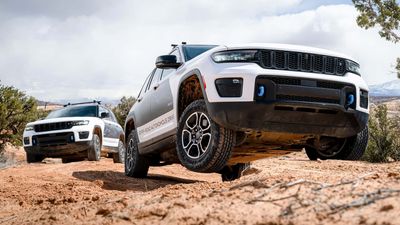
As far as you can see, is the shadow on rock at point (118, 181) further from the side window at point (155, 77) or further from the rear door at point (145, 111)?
the side window at point (155, 77)

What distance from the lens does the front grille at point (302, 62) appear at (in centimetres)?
522

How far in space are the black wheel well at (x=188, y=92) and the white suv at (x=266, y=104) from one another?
1 cm

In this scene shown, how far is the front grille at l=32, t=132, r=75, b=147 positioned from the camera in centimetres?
1236

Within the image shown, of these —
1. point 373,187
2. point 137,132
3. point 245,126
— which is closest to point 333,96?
point 245,126

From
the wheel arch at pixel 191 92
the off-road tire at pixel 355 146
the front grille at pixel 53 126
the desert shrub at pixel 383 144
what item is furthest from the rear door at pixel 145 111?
the desert shrub at pixel 383 144

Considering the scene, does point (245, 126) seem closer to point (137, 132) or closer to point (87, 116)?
point (137, 132)

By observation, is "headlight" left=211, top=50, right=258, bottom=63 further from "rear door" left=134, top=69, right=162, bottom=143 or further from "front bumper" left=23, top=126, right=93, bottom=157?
"front bumper" left=23, top=126, right=93, bottom=157

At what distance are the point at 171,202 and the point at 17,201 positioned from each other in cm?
349

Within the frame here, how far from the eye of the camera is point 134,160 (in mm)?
8602

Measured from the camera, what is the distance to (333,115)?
5.42 meters

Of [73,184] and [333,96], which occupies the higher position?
[333,96]

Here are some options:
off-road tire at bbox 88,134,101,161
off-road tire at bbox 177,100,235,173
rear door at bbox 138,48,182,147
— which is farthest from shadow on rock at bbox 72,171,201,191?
off-road tire at bbox 88,134,101,161

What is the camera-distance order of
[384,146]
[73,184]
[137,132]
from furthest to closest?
[384,146], [137,132], [73,184]

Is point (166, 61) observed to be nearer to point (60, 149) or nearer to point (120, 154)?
point (60, 149)
